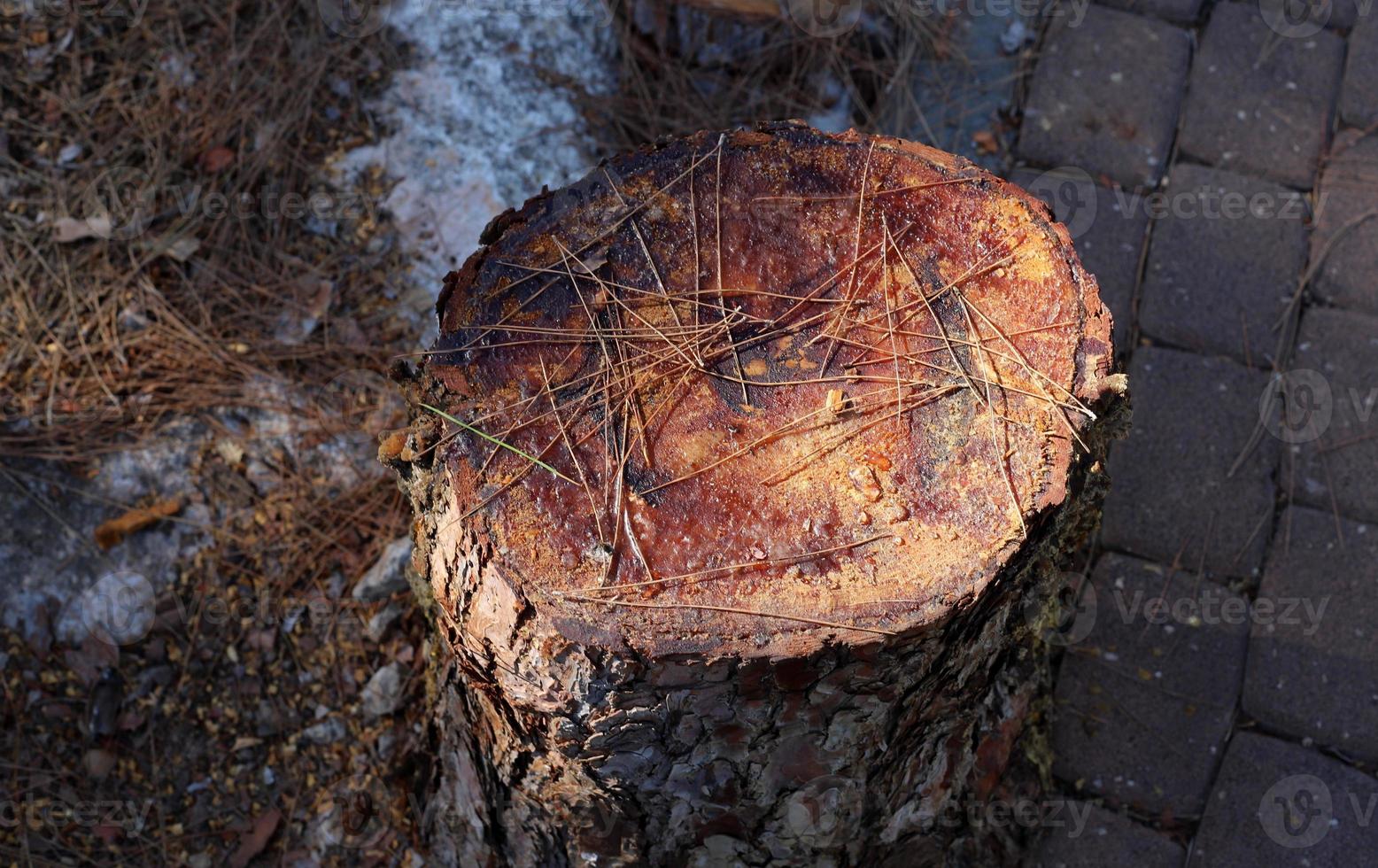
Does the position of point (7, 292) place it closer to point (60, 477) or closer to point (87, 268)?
point (87, 268)

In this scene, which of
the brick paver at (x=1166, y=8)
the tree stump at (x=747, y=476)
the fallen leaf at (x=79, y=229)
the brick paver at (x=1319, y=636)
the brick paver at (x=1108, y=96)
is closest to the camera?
the tree stump at (x=747, y=476)

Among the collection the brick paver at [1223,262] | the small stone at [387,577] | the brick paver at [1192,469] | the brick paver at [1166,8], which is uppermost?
the brick paver at [1166,8]

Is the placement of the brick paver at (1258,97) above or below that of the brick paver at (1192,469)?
above

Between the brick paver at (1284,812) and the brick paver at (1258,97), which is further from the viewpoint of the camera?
the brick paver at (1258,97)

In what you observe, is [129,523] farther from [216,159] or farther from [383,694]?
[216,159]

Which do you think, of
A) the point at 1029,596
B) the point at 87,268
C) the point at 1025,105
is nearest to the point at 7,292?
the point at 87,268

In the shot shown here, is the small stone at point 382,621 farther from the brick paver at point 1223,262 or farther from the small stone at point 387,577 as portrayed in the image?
the brick paver at point 1223,262

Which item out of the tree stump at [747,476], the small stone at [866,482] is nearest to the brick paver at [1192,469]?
the tree stump at [747,476]

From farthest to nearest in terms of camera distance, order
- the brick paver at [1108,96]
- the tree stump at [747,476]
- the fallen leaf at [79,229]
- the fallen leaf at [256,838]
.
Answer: the brick paver at [1108,96], the fallen leaf at [79,229], the fallen leaf at [256,838], the tree stump at [747,476]
